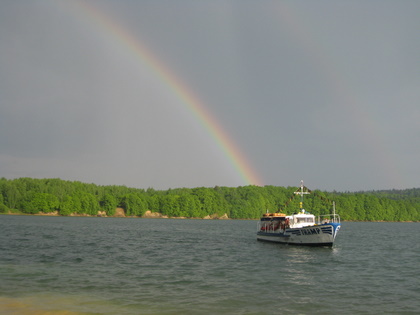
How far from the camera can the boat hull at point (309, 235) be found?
6944cm

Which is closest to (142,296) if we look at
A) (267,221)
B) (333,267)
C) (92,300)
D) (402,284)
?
(92,300)

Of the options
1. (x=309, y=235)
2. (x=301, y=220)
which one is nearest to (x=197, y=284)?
(x=309, y=235)

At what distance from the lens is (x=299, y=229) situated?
244ft

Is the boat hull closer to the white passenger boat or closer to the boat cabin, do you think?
the white passenger boat

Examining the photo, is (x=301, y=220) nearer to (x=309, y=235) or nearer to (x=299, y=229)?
(x=299, y=229)

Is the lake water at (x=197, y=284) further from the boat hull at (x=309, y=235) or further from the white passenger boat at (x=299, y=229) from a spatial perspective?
the white passenger boat at (x=299, y=229)

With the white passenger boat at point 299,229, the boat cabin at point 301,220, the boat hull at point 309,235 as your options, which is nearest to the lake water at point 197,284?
the boat hull at point 309,235

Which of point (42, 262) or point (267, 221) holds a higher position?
point (267, 221)

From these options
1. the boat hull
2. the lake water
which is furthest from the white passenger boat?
the lake water

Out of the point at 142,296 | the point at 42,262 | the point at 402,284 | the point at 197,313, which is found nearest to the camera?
the point at 197,313

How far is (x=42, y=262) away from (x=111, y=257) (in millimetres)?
9344

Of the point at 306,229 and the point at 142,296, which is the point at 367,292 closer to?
the point at 142,296

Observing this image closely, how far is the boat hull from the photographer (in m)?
69.4

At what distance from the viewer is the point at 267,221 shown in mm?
88688
